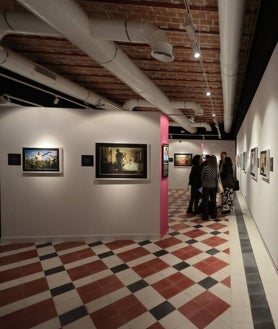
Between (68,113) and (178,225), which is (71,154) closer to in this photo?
(68,113)

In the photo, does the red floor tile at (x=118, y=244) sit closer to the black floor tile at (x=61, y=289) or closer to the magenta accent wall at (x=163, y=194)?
the magenta accent wall at (x=163, y=194)

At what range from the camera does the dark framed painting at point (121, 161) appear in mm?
4379

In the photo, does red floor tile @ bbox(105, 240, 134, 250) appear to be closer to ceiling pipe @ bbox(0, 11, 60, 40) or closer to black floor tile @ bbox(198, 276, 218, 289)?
black floor tile @ bbox(198, 276, 218, 289)

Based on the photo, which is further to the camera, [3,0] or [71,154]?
[71,154]

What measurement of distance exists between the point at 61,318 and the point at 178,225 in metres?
3.62

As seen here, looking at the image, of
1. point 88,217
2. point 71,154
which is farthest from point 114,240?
point 71,154

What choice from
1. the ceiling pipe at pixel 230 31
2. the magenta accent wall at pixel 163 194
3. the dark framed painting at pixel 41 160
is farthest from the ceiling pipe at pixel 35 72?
the ceiling pipe at pixel 230 31

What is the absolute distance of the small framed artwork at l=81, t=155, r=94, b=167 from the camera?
4.36 meters

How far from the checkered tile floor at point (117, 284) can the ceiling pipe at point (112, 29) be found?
9.22 ft

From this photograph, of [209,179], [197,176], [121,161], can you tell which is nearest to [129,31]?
[121,161]

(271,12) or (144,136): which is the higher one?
(271,12)

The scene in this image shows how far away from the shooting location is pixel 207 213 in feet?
19.2

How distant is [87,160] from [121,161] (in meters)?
0.66

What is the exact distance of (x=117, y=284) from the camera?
2.85m
